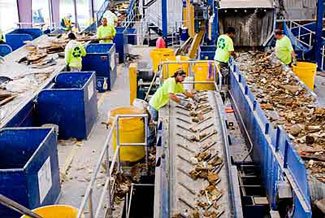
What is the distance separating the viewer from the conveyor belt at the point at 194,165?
6.36 m

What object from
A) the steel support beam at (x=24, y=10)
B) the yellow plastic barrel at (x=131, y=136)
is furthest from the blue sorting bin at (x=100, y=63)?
the steel support beam at (x=24, y=10)

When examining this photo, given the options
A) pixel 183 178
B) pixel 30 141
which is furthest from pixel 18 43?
pixel 183 178

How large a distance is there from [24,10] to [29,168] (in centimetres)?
1982

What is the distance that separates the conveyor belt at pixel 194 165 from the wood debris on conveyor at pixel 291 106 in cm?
102

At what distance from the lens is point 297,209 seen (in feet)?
18.5

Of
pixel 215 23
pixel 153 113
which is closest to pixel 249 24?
pixel 215 23

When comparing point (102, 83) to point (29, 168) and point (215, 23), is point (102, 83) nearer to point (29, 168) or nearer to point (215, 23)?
point (215, 23)

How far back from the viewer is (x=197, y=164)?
7336mm

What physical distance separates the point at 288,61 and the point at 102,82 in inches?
195

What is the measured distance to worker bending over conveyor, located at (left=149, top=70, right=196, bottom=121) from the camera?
29.3 ft

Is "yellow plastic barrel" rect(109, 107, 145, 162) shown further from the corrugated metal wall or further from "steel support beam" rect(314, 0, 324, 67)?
the corrugated metal wall

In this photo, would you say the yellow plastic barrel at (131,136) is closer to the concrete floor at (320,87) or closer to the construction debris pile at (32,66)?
Answer: the construction debris pile at (32,66)

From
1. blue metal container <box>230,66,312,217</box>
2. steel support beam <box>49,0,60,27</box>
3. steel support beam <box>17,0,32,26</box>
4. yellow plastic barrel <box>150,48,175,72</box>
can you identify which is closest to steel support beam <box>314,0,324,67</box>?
yellow plastic barrel <box>150,48,175,72</box>

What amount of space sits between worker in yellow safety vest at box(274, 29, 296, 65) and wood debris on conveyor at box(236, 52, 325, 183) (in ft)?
0.92
